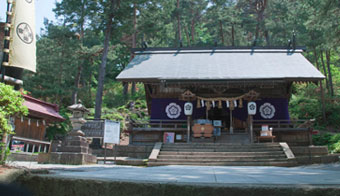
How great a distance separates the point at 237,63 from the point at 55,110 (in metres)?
12.6

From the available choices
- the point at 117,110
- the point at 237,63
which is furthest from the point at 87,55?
the point at 237,63

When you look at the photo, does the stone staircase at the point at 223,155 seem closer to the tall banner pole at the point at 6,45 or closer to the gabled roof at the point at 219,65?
the gabled roof at the point at 219,65

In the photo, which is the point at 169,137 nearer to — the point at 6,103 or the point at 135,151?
the point at 135,151

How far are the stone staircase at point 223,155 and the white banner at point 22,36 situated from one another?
6402mm

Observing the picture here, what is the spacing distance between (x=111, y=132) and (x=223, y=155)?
4961 millimetres

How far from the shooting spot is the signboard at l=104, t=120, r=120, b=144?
10691 mm

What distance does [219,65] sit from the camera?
1861 centimetres

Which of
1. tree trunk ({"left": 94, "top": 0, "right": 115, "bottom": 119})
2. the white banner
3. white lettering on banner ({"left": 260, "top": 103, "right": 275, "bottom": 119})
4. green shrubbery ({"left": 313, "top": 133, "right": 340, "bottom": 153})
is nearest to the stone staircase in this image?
white lettering on banner ({"left": 260, "top": 103, "right": 275, "bottom": 119})

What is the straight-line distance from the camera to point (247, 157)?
11828 mm

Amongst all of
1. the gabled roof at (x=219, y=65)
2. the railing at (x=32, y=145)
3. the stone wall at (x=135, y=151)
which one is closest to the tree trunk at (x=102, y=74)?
the gabled roof at (x=219, y=65)

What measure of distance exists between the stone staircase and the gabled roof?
4080mm

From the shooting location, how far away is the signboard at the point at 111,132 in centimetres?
1069

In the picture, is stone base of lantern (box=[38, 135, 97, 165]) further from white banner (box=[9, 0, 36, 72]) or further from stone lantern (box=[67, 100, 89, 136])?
white banner (box=[9, 0, 36, 72])

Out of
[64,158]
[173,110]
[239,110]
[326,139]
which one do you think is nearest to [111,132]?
[64,158]
